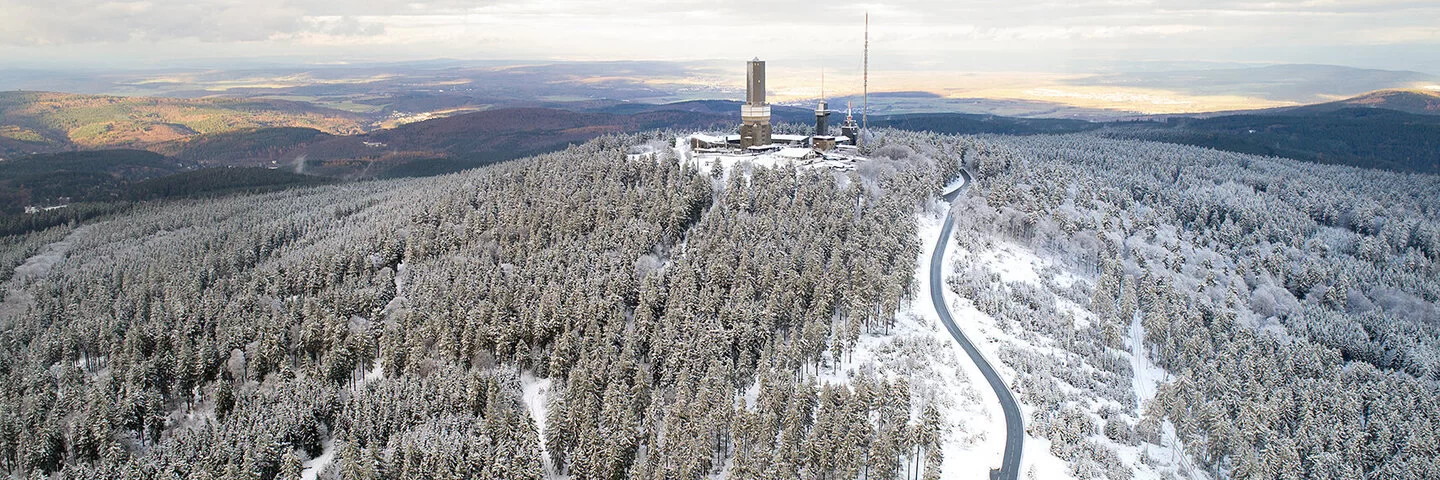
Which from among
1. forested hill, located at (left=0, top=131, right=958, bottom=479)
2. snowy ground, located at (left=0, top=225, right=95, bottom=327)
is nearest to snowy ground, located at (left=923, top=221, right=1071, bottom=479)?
forested hill, located at (left=0, top=131, right=958, bottom=479)

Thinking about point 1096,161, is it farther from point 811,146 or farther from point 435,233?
point 435,233

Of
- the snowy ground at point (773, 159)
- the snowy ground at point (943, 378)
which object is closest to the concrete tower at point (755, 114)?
the snowy ground at point (773, 159)

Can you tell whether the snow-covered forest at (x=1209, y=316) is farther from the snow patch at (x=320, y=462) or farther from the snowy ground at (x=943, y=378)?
the snow patch at (x=320, y=462)

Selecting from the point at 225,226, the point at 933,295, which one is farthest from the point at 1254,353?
the point at 225,226

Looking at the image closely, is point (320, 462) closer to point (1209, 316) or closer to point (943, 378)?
point (943, 378)

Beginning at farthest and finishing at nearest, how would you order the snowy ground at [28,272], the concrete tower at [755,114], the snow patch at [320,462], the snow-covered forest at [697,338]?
1. the concrete tower at [755,114]
2. the snowy ground at [28,272]
3. the snow patch at [320,462]
4. the snow-covered forest at [697,338]

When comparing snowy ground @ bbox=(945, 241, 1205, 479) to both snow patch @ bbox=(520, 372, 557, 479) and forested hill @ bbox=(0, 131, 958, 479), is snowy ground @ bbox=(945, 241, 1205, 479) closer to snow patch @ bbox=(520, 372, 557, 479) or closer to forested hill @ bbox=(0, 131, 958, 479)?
forested hill @ bbox=(0, 131, 958, 479)
